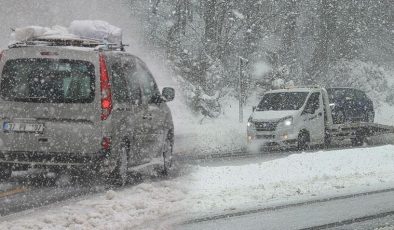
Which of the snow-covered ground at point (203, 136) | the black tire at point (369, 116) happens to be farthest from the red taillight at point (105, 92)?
the black tire at point (369, 116)

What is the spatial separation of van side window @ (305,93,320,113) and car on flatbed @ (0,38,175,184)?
35.4 ft

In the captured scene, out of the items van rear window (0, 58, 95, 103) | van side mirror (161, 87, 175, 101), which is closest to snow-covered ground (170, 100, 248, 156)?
van side mirror (161, 87, 175, 101)

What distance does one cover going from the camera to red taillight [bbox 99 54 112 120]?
9.66m

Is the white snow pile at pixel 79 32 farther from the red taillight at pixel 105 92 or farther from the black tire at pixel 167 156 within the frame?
the black tire at pixel 167 156

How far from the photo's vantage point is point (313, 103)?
2062 centimetres

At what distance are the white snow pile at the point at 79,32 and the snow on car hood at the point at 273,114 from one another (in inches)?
354

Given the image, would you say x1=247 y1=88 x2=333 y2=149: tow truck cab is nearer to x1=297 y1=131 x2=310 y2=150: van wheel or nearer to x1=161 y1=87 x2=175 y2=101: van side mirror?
x1=297 y1=131 x2=310 y2=150: van wheel

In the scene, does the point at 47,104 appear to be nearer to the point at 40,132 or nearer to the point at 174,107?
the point at 40,132

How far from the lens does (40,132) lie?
9.58 m

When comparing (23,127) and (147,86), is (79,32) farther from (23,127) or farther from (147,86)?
(23,127)

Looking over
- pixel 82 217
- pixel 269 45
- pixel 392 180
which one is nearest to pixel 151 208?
pixel 82 217

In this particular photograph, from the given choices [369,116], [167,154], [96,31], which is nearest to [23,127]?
[96,31]

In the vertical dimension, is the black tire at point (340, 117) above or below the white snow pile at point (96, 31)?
below

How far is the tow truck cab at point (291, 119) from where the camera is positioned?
1961 cm
